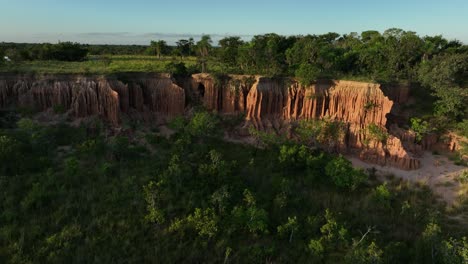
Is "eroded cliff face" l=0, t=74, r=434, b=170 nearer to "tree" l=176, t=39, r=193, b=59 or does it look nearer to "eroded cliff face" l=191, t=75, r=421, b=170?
"eroded cliff face" l=191, t=75, r=421, b=170

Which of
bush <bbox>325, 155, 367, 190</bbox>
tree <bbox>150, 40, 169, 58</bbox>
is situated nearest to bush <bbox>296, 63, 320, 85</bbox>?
bush <bbox>325, 155, 367, 190</bbox>

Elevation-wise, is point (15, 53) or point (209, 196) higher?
point (15, 53)

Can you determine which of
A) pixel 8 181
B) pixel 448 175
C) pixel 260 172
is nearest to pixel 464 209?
pixel 448 175

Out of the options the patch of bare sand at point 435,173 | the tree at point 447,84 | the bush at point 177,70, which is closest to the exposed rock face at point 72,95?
the bush at point 177,70

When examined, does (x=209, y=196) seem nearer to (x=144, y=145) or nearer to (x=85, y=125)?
(x=144, y=145)

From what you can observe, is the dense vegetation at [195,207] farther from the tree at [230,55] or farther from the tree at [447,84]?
the tree at [230,55]

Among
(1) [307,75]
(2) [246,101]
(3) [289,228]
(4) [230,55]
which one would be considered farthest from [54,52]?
(3) [289,228]

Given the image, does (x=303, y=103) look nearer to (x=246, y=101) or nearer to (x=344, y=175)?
(x=246, y=101)
